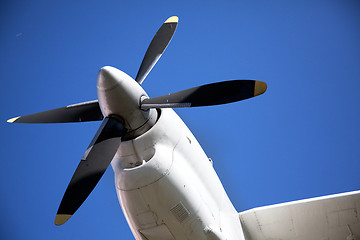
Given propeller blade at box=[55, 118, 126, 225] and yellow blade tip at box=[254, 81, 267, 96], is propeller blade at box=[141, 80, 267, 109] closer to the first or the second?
yellow blade tip at box=[254, 81, 267, 96]

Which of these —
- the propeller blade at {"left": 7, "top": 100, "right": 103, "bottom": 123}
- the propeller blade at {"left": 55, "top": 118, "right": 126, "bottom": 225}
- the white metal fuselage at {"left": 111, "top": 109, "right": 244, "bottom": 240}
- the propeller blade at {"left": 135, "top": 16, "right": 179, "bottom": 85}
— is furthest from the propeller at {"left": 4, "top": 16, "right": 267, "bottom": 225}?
the propeller blade at {"left": 135, "top": 16, "right": 179, "bottom": 85}

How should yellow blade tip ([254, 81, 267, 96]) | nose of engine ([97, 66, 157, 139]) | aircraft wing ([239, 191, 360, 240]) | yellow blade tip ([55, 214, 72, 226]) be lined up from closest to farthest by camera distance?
1. yellow blade tip ([55, 214, 72, 226])
2. yellow blade tip ([254, 81, 267, 96])
3. nose of engine ([97, 66, 157, 139])
4. aircraft wing ([239, 191, 360, 240])

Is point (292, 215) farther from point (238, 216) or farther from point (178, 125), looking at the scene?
point (178, 125)

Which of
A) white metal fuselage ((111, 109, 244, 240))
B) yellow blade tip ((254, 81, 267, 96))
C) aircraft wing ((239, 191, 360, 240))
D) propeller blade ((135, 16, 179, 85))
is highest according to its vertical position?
propeller blade ((135, 16, 179, 85))

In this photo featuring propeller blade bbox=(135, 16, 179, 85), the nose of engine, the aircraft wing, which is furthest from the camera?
the aircraft wing

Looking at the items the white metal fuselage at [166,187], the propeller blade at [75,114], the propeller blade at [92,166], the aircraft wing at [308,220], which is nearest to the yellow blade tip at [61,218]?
the propeller blade at [92,166]

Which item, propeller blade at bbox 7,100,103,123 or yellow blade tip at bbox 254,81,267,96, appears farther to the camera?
propeller blade at bbox 7,100,103,123

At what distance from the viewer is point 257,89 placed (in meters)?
7.02

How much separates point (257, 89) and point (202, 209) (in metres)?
2.34

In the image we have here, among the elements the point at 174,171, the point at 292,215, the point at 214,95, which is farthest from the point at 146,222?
the point at 292,215

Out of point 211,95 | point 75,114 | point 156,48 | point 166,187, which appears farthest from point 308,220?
point 75,114

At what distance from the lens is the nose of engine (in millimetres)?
7371

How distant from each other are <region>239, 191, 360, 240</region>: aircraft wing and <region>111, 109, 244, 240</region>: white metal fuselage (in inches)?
72.3

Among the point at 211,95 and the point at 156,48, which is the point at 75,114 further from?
the point at 211,95
